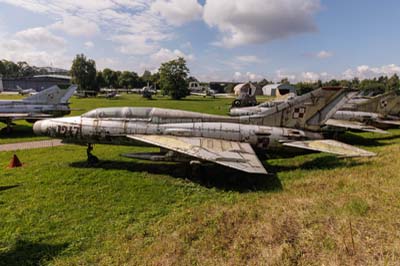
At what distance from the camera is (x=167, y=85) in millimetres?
82938

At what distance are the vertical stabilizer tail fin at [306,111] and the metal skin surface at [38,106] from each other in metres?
20.8

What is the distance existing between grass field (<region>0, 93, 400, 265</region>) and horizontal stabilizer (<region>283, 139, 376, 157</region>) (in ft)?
2.46

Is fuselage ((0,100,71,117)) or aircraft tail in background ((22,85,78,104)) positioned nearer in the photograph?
fuselage ((0,100,71,117))

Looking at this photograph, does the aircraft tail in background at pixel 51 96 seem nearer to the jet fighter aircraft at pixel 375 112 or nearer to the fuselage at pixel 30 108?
the fuselage at pixel 30 108

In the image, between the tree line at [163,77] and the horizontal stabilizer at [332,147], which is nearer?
the horizontal stabilizer at [332,147]

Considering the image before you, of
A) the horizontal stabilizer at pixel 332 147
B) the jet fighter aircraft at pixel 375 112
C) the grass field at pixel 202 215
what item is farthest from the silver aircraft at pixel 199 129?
the jet fighter aircraft at pixel 375 112

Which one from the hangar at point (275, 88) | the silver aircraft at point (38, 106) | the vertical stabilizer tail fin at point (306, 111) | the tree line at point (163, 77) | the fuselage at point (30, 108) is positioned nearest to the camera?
the vertical stabilizer tail fin at point (306, 111)

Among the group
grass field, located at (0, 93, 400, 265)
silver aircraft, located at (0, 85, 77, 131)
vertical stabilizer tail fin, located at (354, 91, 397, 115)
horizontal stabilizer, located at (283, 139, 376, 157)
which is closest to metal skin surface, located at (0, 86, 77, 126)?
silver aircraft, located at (0, 85, 77, 131)

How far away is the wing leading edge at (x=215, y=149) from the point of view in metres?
9.78

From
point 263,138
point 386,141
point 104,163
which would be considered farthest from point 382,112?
point 104,163

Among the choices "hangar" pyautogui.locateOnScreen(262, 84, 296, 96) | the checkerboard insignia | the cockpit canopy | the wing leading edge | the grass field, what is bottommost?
the grass field

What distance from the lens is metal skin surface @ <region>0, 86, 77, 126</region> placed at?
22.5m

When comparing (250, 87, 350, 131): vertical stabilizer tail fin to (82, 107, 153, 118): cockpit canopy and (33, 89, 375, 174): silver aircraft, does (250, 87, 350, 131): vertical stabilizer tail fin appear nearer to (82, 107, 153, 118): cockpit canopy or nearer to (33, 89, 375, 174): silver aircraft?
(33, 89, 375, 174): silver aircraft

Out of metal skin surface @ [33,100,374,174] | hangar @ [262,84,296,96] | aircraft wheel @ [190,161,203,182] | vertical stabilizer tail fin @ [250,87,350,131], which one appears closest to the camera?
aircraft wheel @ [190,161,203,182]
